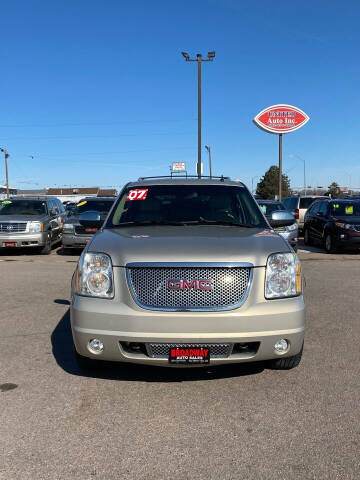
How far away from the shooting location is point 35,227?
43.9ft

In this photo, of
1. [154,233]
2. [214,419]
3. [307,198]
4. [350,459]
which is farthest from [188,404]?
[307,198]

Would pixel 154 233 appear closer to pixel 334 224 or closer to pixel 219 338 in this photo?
pixel 219 338

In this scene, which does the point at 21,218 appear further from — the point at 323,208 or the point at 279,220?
the point at 279,220

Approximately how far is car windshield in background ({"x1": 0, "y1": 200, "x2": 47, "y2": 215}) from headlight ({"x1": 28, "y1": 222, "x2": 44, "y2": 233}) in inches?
39.6

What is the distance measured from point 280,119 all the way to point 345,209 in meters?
17.7

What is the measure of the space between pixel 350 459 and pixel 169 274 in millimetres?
1681

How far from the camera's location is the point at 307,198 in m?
20.9

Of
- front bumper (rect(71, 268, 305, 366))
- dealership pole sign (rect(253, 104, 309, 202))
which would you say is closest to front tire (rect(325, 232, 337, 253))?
front bumper (rect(71, 268, 305, 366))

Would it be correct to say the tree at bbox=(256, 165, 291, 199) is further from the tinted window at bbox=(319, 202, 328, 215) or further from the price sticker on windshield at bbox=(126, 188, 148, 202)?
the price sticker on windshield at bbox=(126, 188, 148, 202)

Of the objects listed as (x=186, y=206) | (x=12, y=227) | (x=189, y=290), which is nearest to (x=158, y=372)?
(x=189, y=290)

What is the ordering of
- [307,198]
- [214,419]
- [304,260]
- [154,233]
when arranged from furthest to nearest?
[307,198] < [304,260] < [154,233] < [214,419]

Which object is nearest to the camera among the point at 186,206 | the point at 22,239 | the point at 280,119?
the point at 186,206

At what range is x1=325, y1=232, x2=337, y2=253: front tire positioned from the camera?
545 inches

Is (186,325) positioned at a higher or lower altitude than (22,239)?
higher
